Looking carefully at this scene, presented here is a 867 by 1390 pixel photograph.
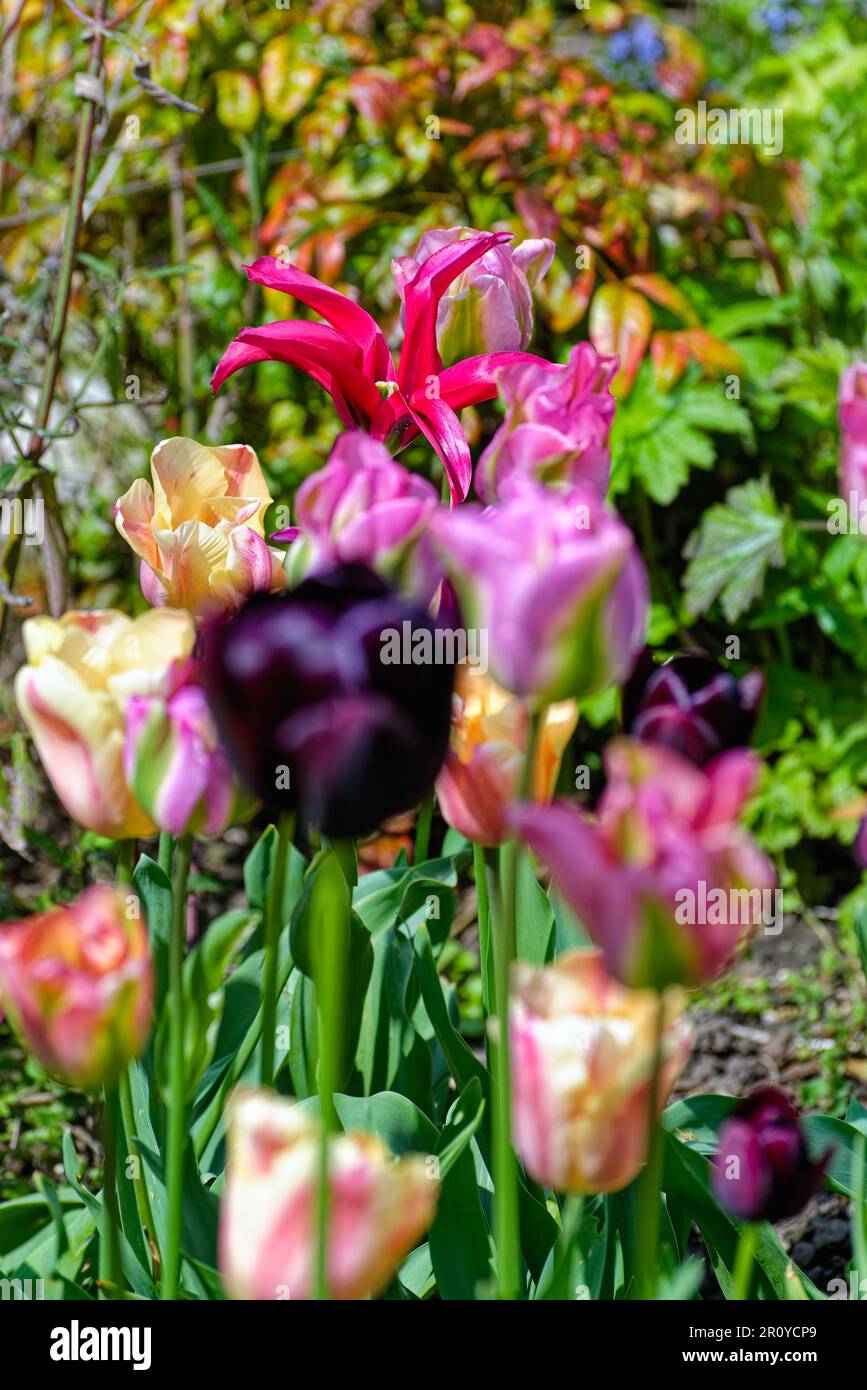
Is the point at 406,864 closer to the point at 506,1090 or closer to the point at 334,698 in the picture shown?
the point at 506,1090

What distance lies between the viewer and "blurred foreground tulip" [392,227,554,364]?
847 millimetres

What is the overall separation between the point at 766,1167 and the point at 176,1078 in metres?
0.25

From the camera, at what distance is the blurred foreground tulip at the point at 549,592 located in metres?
0.49

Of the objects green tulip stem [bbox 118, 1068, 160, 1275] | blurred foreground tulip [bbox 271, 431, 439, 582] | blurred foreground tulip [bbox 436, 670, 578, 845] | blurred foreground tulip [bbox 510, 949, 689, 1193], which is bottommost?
green tulip stem [bbox 118, 1068, 160, 1275]

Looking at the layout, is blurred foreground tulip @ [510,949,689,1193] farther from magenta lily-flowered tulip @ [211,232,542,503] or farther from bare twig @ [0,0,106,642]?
bare twig @ [0,0,106,642]

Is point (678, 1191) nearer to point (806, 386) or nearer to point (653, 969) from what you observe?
point (653, 969)

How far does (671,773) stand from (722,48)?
449 centimetres

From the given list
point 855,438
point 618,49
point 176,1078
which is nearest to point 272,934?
point 176,1078

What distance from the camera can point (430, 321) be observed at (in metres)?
0.84

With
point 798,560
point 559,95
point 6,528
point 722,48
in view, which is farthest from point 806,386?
point 722,48

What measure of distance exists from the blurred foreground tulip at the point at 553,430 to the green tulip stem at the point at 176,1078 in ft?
0.71

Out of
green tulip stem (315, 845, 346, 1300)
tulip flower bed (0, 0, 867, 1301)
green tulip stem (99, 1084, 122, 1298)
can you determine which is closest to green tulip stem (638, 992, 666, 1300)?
tulip flower bed (0, 0, 867, 1301)

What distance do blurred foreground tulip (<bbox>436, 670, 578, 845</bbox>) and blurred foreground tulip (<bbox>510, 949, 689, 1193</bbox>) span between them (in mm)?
123
